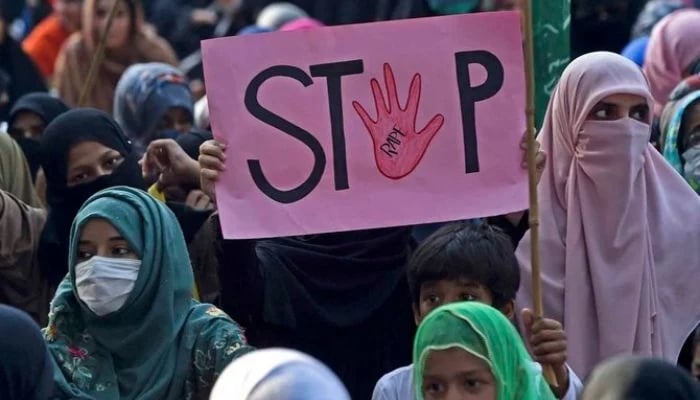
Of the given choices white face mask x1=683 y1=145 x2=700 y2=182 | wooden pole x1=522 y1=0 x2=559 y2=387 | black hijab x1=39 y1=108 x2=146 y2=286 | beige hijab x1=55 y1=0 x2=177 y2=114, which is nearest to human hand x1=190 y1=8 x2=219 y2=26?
beige hijab x1=55 y1=0 x2=177 y2=114

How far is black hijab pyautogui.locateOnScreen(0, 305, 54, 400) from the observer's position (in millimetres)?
5152

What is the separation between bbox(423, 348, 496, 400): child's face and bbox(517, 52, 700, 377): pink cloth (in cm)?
95

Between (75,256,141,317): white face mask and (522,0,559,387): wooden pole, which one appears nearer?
(522,0,559,387): wooden pole

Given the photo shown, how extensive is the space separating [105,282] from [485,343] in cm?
109

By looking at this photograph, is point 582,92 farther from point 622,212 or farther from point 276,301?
point 276,301

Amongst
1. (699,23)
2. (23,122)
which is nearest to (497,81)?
(23,122)

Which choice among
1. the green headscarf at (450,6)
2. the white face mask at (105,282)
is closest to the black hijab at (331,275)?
the white face mask at (105,282)

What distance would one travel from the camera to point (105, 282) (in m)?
5.80

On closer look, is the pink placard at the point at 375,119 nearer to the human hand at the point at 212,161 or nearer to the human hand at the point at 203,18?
the human hand at the point at 212,161

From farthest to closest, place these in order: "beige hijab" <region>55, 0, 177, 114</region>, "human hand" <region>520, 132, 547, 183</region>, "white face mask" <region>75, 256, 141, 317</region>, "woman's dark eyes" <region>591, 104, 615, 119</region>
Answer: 1. "beige hijab" <region>55, 0, 177, 114</region>
2. "woman's dark eyes" <region>591, 104, 615, 119</region>
3. "human hand" <region>520, 132, 547, 183</region>
4. "white face mask" <region>75, 256, 141, 317</region>

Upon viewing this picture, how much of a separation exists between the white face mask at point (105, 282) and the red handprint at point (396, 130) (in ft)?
2.43

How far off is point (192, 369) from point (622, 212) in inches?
50.6

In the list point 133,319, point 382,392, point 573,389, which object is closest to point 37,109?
point 133,319

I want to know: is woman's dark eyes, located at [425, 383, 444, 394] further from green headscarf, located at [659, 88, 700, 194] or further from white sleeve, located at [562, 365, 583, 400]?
green headscarf, located at [659, 88, 700, 194]
